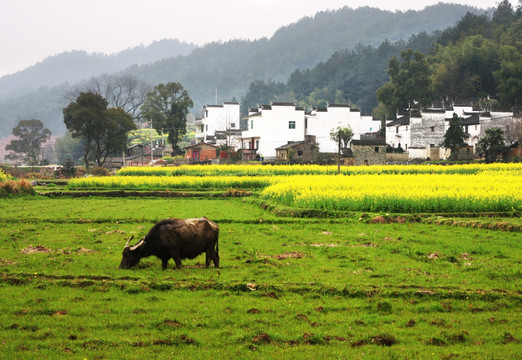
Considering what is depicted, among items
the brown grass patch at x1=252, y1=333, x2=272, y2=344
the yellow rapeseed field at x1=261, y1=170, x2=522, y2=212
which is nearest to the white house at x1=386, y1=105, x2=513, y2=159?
the yellow rapeseed field at x1=261, y1=170, x2=522, y2=212

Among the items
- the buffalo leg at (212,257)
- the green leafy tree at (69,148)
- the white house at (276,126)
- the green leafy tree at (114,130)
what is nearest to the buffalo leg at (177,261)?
the buffalo leg at (212,257)

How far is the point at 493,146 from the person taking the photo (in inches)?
2223

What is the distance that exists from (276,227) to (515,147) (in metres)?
50.9

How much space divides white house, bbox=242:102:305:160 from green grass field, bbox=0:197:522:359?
55.0m

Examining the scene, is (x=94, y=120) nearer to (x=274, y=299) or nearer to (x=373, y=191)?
(x=373, y=191)

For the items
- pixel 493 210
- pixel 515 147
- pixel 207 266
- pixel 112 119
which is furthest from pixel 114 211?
pixel 515 147

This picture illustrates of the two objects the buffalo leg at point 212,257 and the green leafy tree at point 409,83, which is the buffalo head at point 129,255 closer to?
the buffalo leg at point 212,257

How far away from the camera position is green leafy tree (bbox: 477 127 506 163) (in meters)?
56.3

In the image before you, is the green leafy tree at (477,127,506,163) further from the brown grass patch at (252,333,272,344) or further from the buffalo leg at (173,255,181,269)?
the brown grass patch at (252,333,272,344)

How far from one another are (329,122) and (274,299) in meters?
64.9

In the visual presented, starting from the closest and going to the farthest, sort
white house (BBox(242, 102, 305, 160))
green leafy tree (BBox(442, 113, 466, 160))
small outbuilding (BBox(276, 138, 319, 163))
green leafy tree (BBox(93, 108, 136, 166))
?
1. green leafy tree (BBox(93, 108, 136, 166))
2. green leafy tree (BBox(442, 113, 466, 160))
3. small outbuilding (BBox(276, 138, 319, 163))
4. white house (BBox(242, 102, 305, 160))

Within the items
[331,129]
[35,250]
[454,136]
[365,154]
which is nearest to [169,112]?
[331,129]

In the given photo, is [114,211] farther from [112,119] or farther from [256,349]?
[112,119]

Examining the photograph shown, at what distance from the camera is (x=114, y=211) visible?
76.7ft
